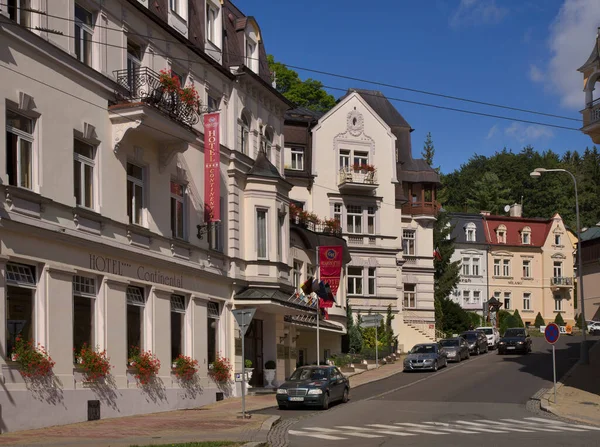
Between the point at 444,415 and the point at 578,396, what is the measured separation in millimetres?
8064

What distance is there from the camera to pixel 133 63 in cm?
2747

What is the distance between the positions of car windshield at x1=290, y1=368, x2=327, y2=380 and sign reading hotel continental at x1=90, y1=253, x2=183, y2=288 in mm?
4736

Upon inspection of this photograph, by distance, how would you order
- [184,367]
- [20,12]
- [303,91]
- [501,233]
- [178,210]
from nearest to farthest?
[20,12]
[184,367]
[178,210]
[303,91]
[501,233]

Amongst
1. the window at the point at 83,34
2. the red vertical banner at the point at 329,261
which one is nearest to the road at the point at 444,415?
the red vertical banner at the point at 329,261

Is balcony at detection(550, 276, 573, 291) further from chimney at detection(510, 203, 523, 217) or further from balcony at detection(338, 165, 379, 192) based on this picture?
balcony at detection(338, 165, 379, 192)

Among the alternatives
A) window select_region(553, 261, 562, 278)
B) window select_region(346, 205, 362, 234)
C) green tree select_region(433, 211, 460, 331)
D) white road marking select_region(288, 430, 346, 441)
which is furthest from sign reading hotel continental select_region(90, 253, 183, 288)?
window select_region(553, 261, 562, 278)

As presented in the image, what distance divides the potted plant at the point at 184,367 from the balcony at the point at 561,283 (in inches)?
2624

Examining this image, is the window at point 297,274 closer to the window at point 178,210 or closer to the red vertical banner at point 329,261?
the red vertical banner at point 329,261

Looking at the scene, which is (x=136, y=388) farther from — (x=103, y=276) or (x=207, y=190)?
(x=207, y=190)

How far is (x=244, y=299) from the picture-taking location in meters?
33.8

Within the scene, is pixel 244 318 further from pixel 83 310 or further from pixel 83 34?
pixel 83 34

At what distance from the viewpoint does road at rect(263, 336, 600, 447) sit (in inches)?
784

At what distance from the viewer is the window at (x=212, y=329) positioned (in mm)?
32125

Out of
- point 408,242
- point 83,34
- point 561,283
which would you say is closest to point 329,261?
point 408,242
